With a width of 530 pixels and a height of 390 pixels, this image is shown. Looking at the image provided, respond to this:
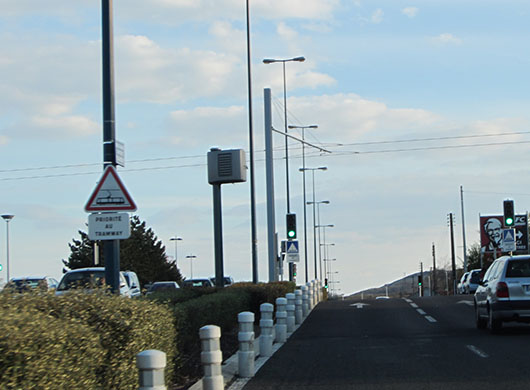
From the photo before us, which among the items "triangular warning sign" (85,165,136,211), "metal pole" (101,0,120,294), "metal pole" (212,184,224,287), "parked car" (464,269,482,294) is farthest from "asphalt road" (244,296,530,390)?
"parked car" (464,269,482,294)

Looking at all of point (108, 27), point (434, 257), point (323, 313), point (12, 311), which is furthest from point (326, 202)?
point (12, 311)

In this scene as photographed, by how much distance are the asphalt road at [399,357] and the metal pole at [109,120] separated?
2.56 meters

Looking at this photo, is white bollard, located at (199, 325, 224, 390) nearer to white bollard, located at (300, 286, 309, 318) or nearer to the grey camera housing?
the grey camera housing

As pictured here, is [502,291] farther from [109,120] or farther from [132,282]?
[132,282]

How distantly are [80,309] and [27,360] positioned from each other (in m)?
2.55

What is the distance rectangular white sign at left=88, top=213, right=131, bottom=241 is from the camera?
12.3 meters

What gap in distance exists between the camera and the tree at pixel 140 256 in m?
79.7

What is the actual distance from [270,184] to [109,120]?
1955cm

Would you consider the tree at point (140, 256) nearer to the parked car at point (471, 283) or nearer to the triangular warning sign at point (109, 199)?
the parked car at point (471, 283)

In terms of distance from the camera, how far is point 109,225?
12352 mm

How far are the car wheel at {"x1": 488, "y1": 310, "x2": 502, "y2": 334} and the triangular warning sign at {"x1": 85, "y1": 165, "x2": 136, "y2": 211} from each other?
914cm

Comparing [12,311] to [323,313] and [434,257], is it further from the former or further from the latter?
[434,257]

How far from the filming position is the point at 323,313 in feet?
94.1

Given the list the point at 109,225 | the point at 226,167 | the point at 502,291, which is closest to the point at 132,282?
the point at 226,167
